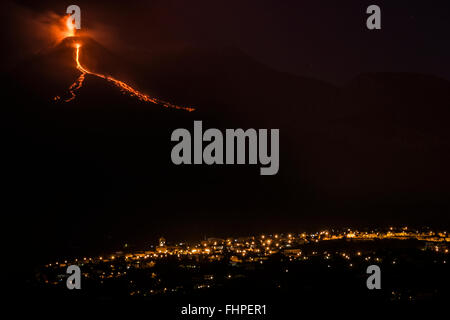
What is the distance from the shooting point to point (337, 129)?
33.5 meters

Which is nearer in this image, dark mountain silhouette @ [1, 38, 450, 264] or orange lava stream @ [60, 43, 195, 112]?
dark mountain silhouette @ [1, 38, 450, 264]

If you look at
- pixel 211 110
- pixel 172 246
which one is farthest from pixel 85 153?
pixel 211 110

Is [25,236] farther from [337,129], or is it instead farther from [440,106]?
[440,106]

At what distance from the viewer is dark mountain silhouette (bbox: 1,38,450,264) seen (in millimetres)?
18656

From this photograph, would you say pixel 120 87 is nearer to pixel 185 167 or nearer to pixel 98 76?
pixel 98 76

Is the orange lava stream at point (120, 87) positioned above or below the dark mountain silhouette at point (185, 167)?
above

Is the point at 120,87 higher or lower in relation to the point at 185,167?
higher

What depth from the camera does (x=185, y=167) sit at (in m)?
23.3

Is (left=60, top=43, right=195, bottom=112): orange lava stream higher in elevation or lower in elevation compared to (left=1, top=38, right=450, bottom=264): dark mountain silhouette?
higher

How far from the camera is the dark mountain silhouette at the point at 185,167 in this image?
61.2 feet

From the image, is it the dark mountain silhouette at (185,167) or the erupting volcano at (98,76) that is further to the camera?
the erupting volcano at (98,76)

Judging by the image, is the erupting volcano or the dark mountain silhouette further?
the erupting volcano

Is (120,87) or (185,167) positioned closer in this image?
(185,167)

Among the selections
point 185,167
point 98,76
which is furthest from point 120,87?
point 185,167
